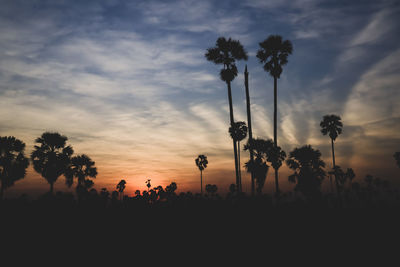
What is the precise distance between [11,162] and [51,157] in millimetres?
5631

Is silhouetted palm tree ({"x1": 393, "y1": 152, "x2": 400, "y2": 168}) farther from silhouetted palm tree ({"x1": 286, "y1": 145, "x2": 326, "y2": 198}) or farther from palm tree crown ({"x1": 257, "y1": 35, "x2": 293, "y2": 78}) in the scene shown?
palm tree crown ({"x1": 257, "y1": 35, "x2": 293, "y2": 78})

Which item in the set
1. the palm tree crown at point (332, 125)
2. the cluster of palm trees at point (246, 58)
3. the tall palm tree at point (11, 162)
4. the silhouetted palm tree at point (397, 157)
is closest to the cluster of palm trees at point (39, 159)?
the tall palm tree at point (11, 162)

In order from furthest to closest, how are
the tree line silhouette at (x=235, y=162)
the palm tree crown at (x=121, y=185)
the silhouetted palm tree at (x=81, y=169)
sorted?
the palm tree crown at (x=121, y=185) < the silhouetted palm tree at (x=81, y=169) < the tree line silhouette at (x=235, y=162)

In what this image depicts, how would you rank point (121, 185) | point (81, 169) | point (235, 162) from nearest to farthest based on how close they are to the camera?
point (235, 162), point (81, 169), point (121, 185)

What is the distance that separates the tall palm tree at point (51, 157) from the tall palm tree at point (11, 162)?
1.96 m

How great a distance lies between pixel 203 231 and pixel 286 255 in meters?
4.88

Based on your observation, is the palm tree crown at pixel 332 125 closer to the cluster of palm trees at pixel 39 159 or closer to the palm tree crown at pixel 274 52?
the palm tree crown at pixel 274 52

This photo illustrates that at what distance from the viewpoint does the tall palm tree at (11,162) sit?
40.5 meters

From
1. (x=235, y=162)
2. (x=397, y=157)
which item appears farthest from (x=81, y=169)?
(x=397, y=157)

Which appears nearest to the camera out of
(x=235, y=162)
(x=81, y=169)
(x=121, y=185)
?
(x=235, y=162)

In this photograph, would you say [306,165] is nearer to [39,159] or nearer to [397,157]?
[397,157]

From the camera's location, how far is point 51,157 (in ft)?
140

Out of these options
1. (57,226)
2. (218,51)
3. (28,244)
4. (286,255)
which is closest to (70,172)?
(218,51)

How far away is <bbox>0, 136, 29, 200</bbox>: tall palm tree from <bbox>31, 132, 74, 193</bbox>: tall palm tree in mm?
1963
